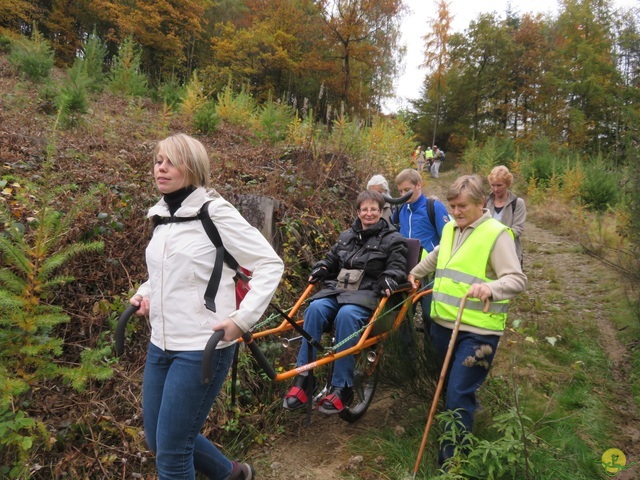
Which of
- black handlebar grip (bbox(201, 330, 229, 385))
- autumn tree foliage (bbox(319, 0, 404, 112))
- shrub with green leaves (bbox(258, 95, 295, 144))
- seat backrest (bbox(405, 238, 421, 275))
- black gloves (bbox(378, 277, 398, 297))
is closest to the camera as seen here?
black handlebar grip (bbox(201, 330, 229, 385))

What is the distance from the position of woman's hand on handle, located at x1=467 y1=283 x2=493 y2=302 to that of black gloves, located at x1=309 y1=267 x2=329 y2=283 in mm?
1651

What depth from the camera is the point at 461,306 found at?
9.00ft

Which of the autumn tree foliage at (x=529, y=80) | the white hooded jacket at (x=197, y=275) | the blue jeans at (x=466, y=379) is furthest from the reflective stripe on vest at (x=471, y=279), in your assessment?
the autumn tree foliage at (x=529, y=80)

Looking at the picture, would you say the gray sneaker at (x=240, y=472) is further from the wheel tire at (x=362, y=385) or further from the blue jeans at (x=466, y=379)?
the blue jeans at (x=466, y=379)

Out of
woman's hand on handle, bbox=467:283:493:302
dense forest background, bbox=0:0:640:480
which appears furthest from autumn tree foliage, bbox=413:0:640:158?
woman's hand on handle, bbox=467:283:493:302

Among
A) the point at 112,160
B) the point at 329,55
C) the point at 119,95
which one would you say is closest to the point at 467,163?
the point at 329,55

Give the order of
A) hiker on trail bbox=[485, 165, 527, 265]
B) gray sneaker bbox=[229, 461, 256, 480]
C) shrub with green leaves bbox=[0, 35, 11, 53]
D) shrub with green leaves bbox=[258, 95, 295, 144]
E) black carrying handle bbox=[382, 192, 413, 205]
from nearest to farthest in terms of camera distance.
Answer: gray sneaker bbox=[229, 461, 256, 480] → black carrying handle bbox=[382, 192, 413, 205] → hiker on trail bbox=[485, 165, 527, 265] → shrub with green leaves bbox=[258, 95, 295, 144] → shrub with green leaves bbox=[0, 35, 11, 53]

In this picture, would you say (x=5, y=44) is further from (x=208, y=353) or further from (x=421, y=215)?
(x=208, y=353)

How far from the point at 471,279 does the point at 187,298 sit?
190cm

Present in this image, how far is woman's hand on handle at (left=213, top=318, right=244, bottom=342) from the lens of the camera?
1921 mm

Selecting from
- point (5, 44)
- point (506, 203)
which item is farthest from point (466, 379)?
point (5, 44)

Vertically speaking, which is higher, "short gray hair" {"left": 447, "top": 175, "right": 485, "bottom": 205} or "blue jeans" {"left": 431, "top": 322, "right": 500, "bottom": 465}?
"short gray hair" {"left": 447, "top": 175, "right": 485, "bottom": 205}

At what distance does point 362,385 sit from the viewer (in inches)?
147

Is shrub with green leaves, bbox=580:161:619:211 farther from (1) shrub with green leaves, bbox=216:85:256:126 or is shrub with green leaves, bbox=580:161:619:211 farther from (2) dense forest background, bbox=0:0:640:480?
(1) shrub with green leaves, bbox=216:85:256:126
